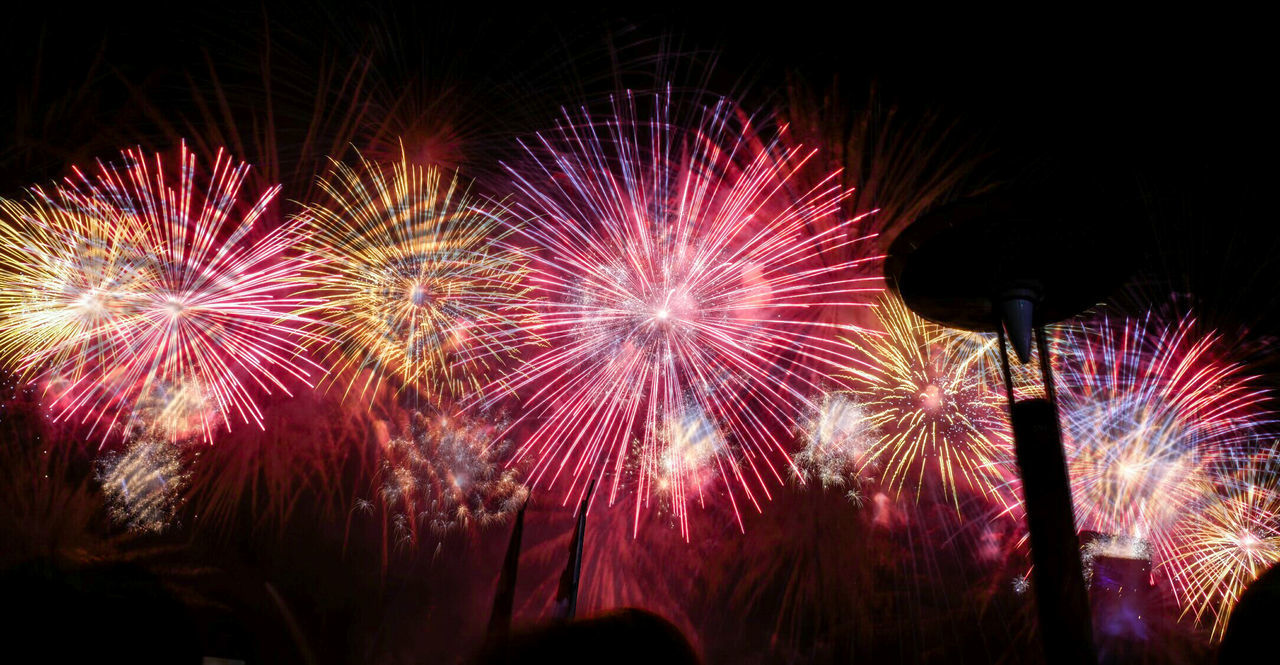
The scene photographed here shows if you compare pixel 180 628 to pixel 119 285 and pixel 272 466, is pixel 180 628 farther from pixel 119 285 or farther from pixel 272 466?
pixel 272 466

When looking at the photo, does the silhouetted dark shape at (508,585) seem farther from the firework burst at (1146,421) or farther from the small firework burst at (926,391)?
the firework burst at (1146,421)

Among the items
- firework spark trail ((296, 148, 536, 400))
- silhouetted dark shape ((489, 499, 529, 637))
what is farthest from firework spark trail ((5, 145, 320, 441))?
silhouetted dark shape ((489, 499, 529, 637))

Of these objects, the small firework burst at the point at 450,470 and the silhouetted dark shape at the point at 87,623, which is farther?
the small firework burst at the point at 450,470

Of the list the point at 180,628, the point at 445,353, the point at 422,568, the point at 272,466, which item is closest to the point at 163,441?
the point at 272,466

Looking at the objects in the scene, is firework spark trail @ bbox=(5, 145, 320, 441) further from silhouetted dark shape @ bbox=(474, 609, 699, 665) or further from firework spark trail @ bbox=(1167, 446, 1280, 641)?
firework spark trail @ bbox=(1167, 446, 1280, 641)

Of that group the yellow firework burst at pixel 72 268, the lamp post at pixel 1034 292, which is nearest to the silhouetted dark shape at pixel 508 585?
the lamp post at pixel 1034 292
